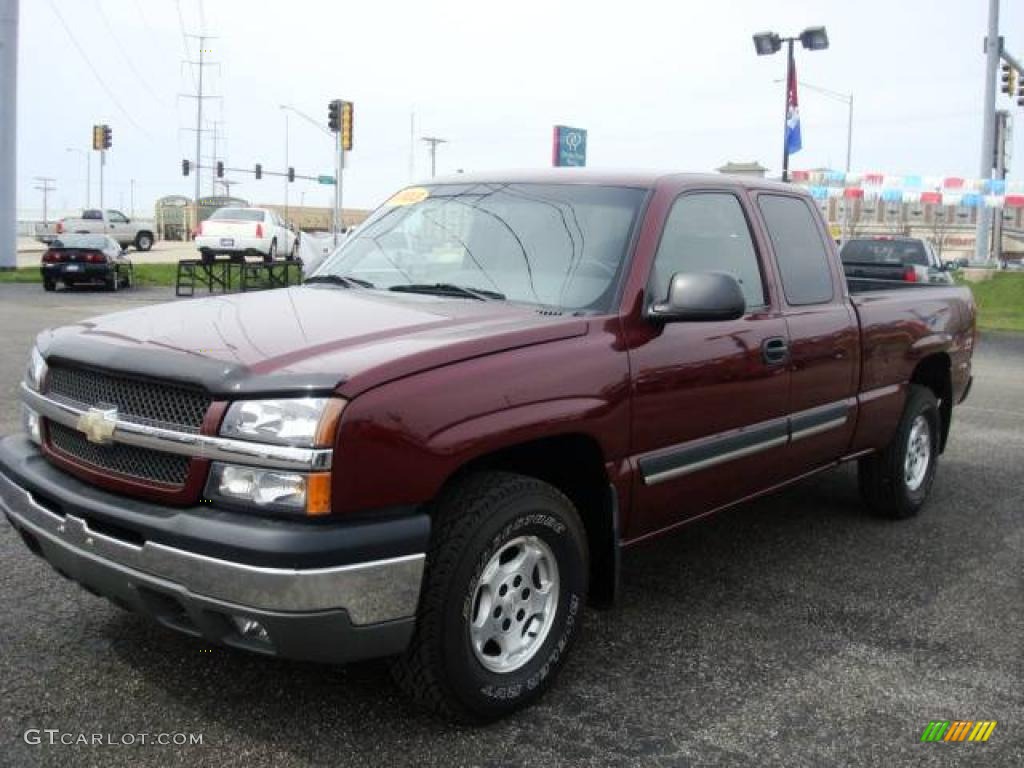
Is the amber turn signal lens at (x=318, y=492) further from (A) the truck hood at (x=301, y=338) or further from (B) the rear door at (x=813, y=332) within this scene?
(B) the rear door at (x=813, y=332)

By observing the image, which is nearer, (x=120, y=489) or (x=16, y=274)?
(x=120, y=489)

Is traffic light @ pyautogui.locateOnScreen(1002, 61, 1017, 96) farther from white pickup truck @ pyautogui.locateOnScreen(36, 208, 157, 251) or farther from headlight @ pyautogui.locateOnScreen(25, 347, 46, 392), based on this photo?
white pickup truck @ pyautogui.locateOnScreen(36, 208, 157, 251)

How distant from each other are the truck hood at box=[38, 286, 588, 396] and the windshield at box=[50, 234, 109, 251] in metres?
24.1

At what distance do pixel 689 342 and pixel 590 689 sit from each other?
1.35 m

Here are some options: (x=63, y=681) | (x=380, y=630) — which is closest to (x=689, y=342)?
(x=380, y=630)

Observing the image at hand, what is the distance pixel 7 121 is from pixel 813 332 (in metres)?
32.4

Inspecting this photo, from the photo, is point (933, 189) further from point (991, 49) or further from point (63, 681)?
point (63, 681)

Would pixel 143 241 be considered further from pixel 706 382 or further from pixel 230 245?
pixel 706 382

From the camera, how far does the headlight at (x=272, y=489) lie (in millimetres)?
Result: 2826

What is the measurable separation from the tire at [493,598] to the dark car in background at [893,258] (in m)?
16.3

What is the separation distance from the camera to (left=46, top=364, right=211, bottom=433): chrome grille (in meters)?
3.01

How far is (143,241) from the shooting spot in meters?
49.4

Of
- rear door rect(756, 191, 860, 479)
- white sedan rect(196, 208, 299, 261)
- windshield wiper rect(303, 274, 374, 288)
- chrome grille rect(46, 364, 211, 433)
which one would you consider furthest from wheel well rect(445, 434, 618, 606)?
white sedan rect(196, 208, 299, 261)

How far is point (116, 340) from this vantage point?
3.41 m
